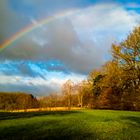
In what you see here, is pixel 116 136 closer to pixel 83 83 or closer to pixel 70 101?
pixel 83 83

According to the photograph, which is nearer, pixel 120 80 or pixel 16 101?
pixel 120 80

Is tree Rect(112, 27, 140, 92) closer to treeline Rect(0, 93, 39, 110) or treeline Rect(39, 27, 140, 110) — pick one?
treeline Rect(39, 27, 140, 110)

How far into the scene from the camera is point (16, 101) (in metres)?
88.9

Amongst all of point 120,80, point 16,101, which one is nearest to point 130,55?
point 120,80

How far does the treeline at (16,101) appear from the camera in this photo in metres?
83.6

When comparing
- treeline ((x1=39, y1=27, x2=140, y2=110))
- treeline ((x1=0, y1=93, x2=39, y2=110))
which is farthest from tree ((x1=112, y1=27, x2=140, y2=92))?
treeline ((x1=0, y1=93, x2=39, y2=110))

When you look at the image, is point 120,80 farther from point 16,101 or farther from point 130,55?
point 16,101

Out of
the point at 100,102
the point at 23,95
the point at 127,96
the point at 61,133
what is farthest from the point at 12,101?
the point at 61,133

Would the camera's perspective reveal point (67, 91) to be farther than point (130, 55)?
Yes

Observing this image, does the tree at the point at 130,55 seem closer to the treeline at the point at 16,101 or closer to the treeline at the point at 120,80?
the treeline at the point at 120,80

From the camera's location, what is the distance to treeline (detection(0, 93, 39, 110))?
274ft

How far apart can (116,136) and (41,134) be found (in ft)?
15.7

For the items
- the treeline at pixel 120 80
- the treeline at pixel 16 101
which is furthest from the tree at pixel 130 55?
the treeline at pixel 16 101

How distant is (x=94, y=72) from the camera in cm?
9612
